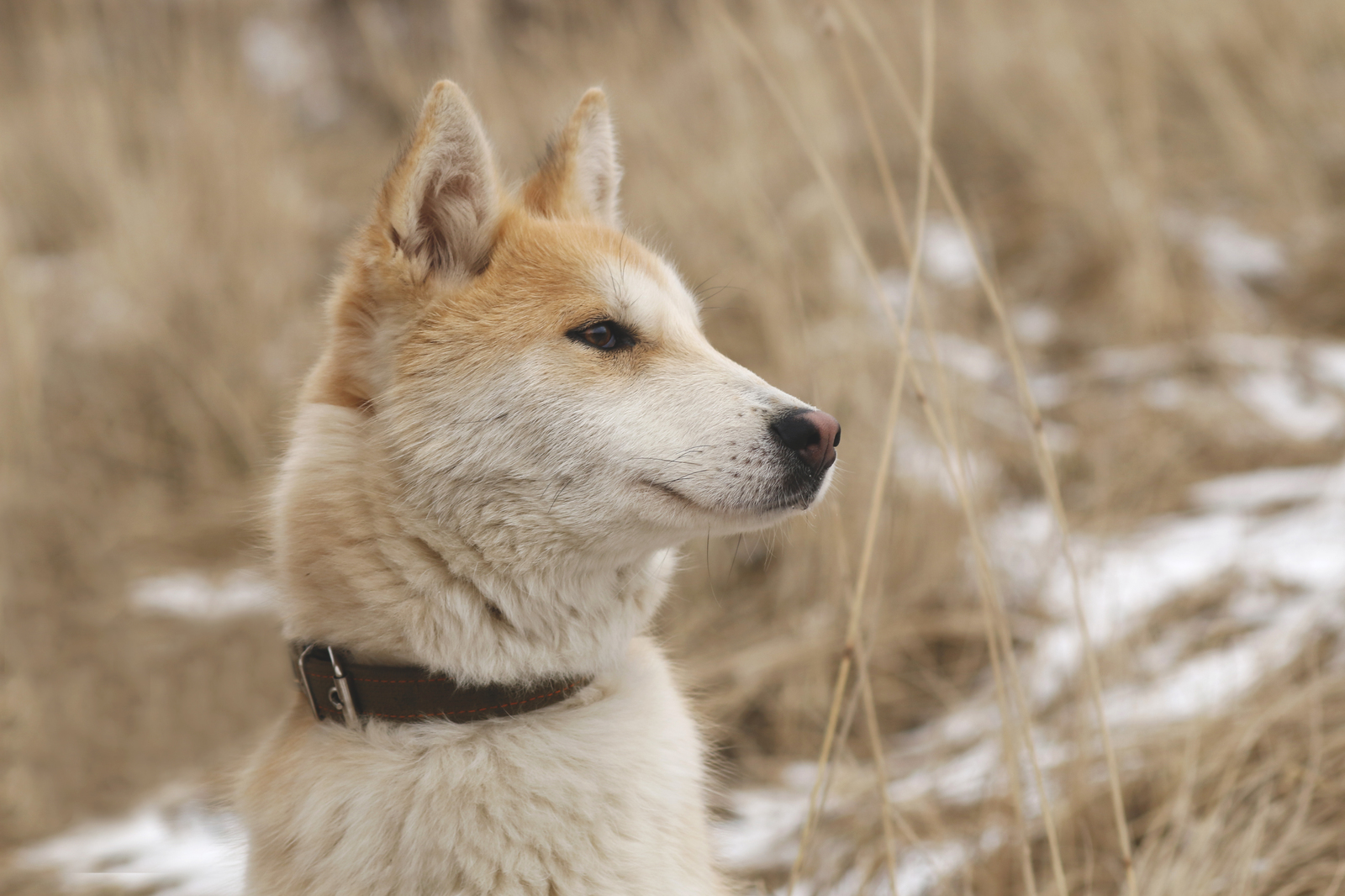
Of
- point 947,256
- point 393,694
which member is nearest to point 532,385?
point 393,694

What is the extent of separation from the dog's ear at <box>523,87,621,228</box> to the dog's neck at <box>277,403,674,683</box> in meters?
0.74

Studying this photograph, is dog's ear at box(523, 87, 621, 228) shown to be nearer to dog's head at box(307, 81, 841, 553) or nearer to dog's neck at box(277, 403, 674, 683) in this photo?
dog's head at box(307, 81, 841, 553)

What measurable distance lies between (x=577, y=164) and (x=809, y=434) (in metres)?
0.97

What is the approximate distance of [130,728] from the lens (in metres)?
3.64

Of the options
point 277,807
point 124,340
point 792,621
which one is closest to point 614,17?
point 124,340

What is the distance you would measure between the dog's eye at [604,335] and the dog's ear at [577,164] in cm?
48

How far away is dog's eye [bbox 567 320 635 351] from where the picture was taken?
1.89 metres

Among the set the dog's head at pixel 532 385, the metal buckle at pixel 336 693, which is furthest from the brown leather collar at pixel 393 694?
the dog's head at pixel 532 385

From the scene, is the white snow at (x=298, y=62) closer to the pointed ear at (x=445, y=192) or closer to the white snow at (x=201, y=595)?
the white snow at (x=201, y=595)

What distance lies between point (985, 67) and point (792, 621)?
430 centimetres

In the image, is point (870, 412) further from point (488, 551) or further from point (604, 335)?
point (488, 551)

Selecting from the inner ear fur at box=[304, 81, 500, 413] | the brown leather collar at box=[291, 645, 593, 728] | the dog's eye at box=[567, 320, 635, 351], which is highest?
the inner ear fur at box=[304, 81, 500, 413]

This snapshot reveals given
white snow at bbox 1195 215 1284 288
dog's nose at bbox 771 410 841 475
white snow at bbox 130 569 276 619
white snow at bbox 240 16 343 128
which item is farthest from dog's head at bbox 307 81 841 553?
white snow at bbox 240 16 343 128

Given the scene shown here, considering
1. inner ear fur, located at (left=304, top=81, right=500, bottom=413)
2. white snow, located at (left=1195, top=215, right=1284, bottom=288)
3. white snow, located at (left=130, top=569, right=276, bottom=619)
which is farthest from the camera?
white snow, located at (left=1195, top=215, right=1284, bottom=288)
